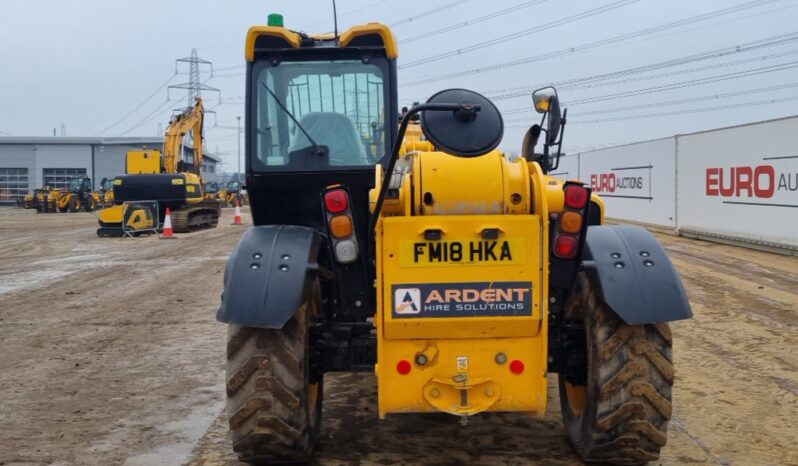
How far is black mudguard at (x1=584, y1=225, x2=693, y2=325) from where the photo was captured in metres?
4.04

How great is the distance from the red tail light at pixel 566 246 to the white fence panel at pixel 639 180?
571 inches

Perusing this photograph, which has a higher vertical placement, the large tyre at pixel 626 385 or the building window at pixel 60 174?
the building window at pixel 60 174

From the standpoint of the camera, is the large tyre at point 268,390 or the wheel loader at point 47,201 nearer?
the large tyre at point 268,390

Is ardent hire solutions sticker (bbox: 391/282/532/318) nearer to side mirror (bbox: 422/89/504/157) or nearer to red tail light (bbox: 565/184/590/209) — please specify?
red tail light (bbox: 565/184/590/209)

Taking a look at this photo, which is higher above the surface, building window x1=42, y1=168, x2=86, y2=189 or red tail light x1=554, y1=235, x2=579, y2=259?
building window x1=42, y1=168, x2=86, y2=189

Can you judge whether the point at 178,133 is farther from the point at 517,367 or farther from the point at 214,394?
the point at 517,367

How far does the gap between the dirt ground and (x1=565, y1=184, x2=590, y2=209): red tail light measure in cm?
153

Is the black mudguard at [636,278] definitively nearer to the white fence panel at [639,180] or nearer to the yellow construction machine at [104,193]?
the white fence panel at [639,180]

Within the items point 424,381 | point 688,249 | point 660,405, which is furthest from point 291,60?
point 688,249

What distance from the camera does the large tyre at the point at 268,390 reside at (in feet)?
13.8

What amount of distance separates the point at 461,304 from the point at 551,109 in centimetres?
150

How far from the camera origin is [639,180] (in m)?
24.1

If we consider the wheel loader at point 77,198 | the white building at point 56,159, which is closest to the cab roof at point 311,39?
the wheel loader at point 77,198

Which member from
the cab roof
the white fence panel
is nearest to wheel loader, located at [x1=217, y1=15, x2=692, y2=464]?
the cab roof
